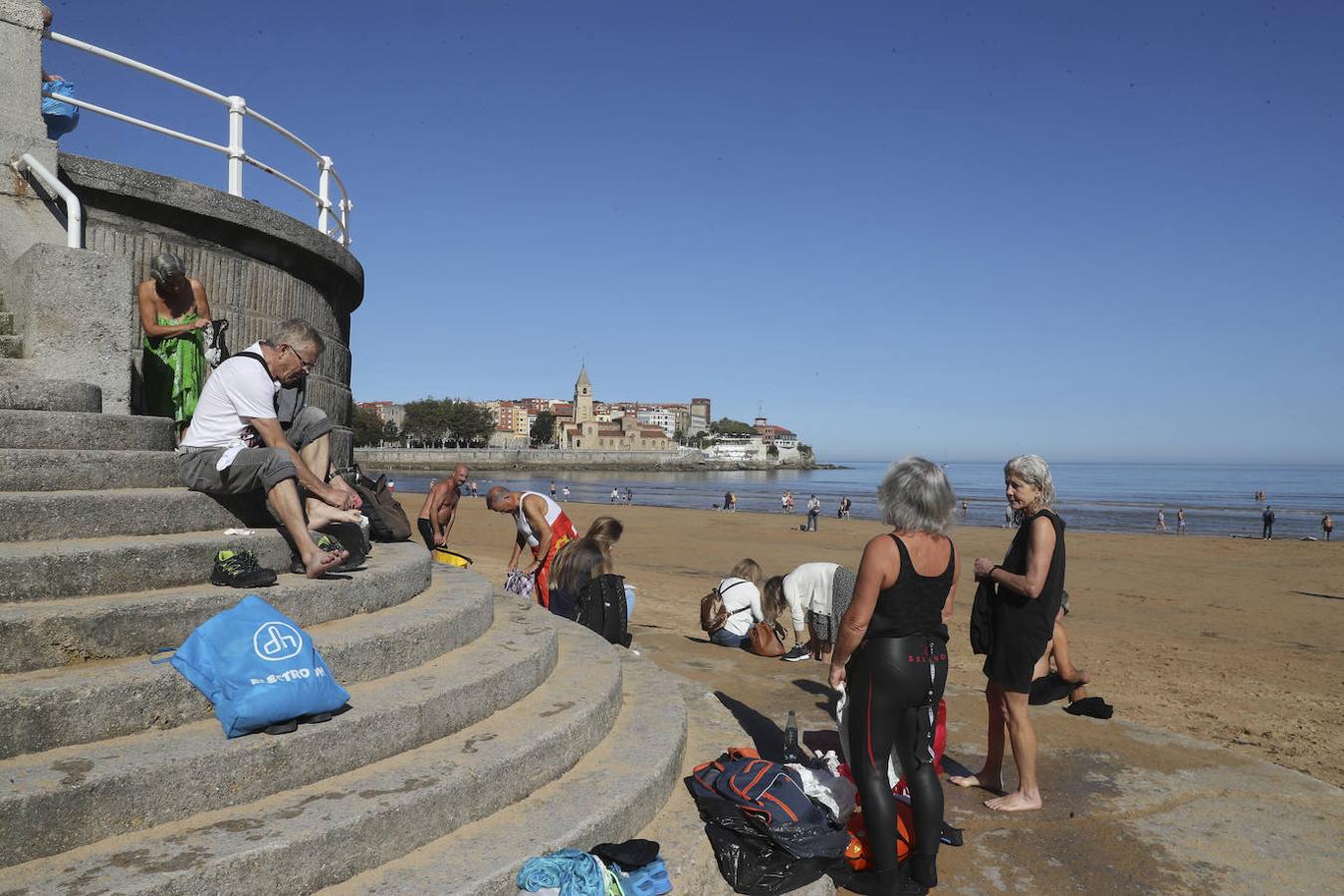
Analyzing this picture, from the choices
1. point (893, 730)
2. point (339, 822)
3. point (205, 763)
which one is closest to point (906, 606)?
point (893, 730)

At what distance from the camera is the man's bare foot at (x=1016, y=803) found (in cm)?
386

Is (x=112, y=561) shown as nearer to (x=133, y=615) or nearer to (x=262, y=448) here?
(x=133, y=615)

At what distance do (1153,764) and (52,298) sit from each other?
254 inches

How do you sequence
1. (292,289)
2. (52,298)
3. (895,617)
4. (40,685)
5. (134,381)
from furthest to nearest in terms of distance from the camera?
(292,289) → (134,381) → (52,298) → (895,617) → (40,685)

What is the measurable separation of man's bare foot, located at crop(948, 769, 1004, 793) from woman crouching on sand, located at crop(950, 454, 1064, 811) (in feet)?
0.51

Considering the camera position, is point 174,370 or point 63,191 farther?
point 174,370

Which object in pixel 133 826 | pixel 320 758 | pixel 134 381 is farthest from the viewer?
pixel 134 381

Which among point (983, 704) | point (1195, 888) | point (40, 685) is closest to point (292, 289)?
point (40, 685)

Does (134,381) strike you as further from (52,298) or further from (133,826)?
(133,826)

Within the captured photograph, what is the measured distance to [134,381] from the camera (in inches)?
194

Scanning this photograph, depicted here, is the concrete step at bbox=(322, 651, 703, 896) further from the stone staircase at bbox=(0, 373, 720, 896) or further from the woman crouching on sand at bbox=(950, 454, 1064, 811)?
the woman crouching on sand at bbox=(950, 454, 1064, 811)

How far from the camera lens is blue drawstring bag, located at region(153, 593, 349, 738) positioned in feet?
8.33

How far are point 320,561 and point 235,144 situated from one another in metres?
3.45

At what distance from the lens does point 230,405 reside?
12.5ft
